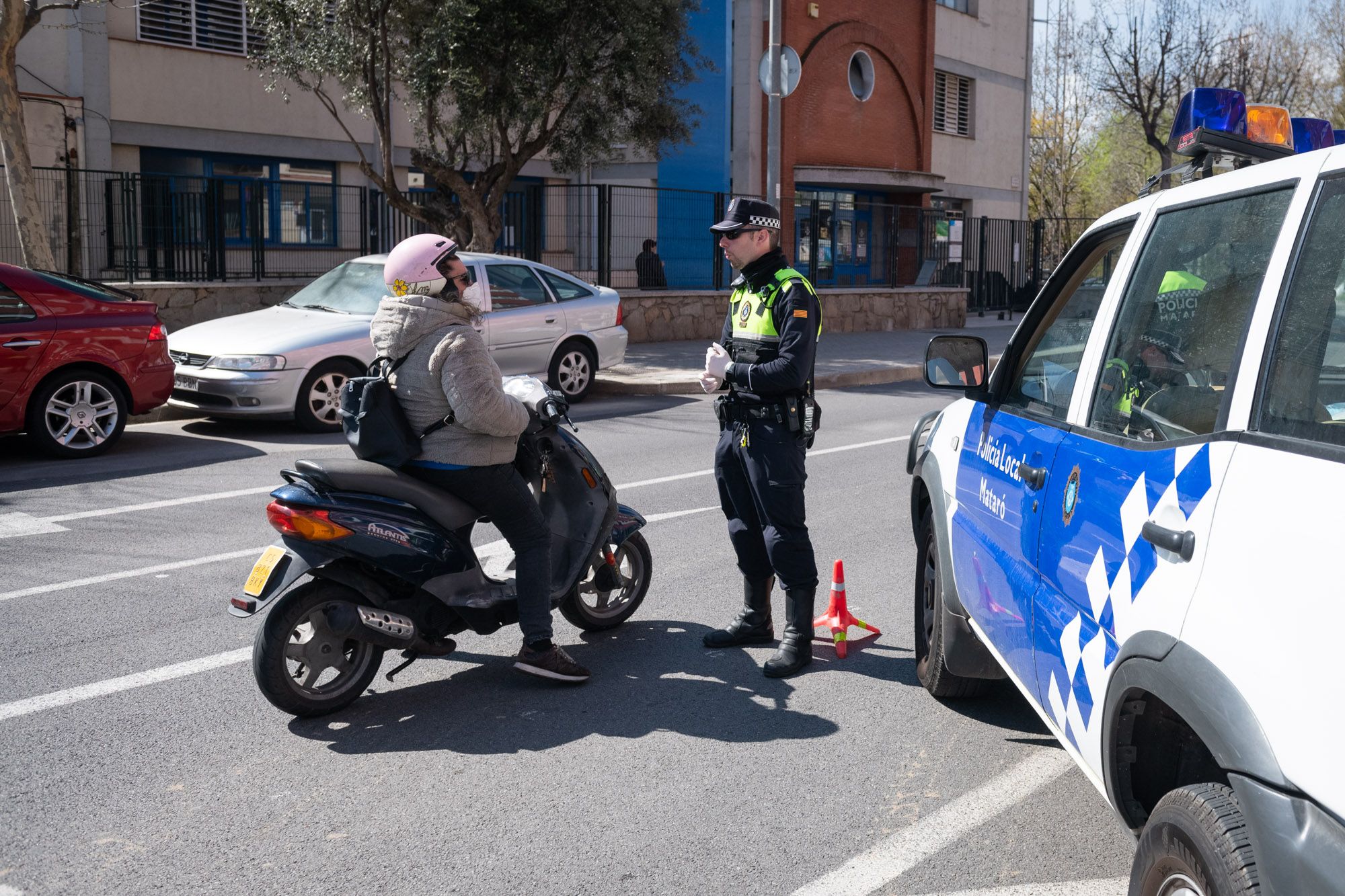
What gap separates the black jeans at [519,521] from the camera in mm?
4785

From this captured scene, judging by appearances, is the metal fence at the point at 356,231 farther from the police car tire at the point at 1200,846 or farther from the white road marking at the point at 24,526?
the police car tire at the point at 1200,846

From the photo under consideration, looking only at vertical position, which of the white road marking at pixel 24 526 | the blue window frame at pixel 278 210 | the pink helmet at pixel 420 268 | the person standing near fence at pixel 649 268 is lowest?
the white road marking at pixel 24 526

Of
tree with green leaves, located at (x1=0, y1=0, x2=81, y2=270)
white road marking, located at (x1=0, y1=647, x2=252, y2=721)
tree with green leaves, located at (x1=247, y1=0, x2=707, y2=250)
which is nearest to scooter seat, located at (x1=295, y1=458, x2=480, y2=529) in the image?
white road marking, located at (x1=0, y1=647, x2=252, y2=721)

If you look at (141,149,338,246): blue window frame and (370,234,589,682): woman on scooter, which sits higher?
(141,149,338,246): blue window frame

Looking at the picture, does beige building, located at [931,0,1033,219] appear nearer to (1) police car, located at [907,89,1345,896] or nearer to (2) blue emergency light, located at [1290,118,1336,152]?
(2) blue emergency light, located at [1290,118,1336,152]

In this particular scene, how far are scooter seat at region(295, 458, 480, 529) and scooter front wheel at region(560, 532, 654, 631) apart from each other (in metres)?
0.89

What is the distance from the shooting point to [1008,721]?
4648 mm

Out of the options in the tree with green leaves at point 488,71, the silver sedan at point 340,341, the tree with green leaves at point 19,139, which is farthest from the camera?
the tree with green leaves at point 488,71

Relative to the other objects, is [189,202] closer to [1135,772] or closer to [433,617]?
[433,617]

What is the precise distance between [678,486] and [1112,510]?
6.57 meters

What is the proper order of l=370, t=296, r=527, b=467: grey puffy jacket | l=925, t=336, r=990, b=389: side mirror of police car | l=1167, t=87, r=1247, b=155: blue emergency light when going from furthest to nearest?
1. l=370, t=296, r=527, b=467: grey puffy jacket
2. l=925, t=336, r=990, b=389: side mirror of police car
3. l=1167, t=87, r=1247, b=155: blue emergency light

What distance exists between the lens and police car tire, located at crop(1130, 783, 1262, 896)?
2096 millimetres

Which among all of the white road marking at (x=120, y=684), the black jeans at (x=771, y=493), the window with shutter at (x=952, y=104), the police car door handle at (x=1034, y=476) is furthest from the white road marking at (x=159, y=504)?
the window with shutter at (x=952, y=104)

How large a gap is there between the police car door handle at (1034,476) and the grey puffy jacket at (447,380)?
6.44 feet
